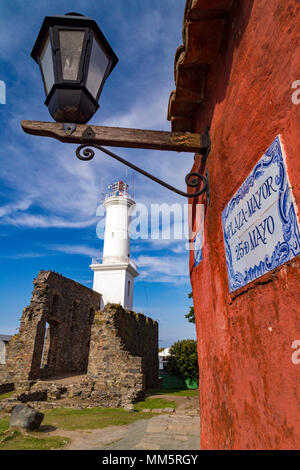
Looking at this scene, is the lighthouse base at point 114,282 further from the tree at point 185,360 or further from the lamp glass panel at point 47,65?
the lamp glass panel at point 47,65

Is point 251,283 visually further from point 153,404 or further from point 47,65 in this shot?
point 153,404

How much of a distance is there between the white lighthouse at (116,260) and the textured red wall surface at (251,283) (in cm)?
2310

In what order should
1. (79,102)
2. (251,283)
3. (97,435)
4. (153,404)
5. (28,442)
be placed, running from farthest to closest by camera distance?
(153,404)
(97,435)
(28,442)
(79,102)
(251,283)

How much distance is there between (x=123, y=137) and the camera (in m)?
2.17

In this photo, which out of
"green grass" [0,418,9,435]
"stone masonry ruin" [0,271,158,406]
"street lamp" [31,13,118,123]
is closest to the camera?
"street lamp" [31,13,118,123]

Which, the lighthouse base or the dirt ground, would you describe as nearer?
the dirt ground

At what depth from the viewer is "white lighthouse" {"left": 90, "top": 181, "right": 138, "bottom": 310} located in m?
24.9

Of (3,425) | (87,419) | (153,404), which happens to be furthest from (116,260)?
(3,425)

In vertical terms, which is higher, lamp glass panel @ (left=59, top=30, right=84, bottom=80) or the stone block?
lamp glass panel @ (left=59, top=30, right=84, bottom=80)

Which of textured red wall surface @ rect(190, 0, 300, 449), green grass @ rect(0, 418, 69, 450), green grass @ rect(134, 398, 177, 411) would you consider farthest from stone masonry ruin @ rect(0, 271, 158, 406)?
textured red wall surface @ rect(190, 0, 300, 449)

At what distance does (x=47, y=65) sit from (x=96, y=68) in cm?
38

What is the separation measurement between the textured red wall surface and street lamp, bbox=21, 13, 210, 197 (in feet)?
1.10

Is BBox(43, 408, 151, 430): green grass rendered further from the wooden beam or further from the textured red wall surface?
the wooden beam

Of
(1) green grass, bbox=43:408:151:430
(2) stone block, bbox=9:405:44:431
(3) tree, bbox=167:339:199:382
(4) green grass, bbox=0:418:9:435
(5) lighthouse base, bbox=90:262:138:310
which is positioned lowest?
(1) green grass, bbox=43:408:151:430
